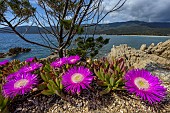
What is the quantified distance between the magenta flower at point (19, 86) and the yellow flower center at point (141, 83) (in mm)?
854

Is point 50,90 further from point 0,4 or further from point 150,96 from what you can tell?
point 0,4

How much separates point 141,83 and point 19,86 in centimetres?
101

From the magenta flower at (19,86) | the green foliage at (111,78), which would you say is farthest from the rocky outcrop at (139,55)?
the magenta flower at (19,86)

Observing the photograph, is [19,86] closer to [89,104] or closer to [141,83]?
[89,104]

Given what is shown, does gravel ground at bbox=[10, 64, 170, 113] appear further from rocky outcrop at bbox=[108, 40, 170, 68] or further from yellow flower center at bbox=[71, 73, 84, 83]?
rocky outcrop at bbox=[108, 40, 170, 68]

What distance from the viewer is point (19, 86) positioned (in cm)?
161

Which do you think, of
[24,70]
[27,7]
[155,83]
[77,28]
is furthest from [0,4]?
[155,83]

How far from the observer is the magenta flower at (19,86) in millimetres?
1561

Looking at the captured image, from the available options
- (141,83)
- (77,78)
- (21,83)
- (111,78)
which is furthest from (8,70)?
(141,83)

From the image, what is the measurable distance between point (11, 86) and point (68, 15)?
267 centimetres

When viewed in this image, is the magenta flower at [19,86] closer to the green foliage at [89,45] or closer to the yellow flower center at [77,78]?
the yellow flower center at [77,78]

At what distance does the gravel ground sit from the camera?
1629mm

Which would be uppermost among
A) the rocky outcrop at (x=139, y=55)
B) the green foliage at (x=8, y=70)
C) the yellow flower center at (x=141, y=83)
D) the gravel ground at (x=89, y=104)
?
the yellow flower center at (x=141, y=83)

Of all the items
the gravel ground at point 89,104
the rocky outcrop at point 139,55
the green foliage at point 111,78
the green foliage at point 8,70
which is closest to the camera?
the gravel ground at point 89,104
